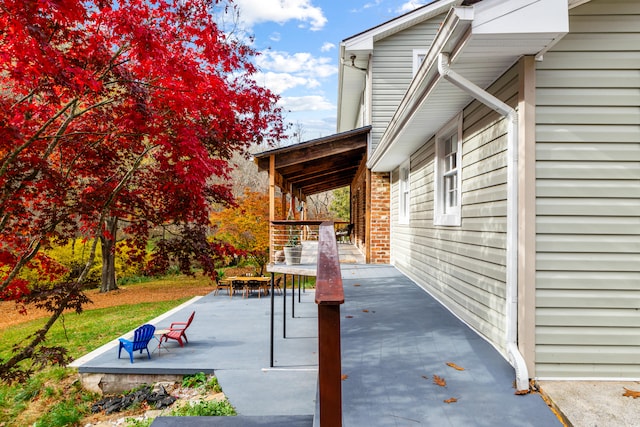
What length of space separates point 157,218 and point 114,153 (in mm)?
1117

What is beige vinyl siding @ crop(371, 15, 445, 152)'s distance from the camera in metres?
11.2

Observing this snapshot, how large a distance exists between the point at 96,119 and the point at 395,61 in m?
7.79

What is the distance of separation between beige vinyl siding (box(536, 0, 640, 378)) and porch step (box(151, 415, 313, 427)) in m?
2.05

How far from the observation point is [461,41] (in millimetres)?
3217

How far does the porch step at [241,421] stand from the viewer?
3.72 metres

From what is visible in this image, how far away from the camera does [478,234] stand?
458 centimetres

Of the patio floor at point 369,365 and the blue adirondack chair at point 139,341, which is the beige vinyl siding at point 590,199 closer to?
the patio floor at point 369,365

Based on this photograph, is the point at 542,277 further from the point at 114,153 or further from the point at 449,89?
the point at 114,153

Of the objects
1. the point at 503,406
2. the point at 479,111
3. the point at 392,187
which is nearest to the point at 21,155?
the point at 479,111

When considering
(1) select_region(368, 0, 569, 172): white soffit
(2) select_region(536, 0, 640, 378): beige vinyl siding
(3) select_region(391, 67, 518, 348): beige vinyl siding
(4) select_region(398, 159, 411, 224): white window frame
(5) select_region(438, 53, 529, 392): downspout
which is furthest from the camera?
(4) select_region(398, 159, 411, 224): white window frame

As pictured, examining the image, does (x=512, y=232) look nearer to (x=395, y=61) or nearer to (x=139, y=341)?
(x=139, y=341)

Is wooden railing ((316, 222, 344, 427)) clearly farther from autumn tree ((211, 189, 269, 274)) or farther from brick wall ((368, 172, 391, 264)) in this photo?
autumn tree ((211, 189, 269, 274))

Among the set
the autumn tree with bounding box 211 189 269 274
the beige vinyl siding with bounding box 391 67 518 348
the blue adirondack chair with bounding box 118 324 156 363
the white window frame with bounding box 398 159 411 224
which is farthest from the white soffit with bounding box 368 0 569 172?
the autumn tree with bounding box 211 189 269 274

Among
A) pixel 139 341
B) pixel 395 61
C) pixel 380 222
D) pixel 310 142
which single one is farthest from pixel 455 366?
pixel 395 61
